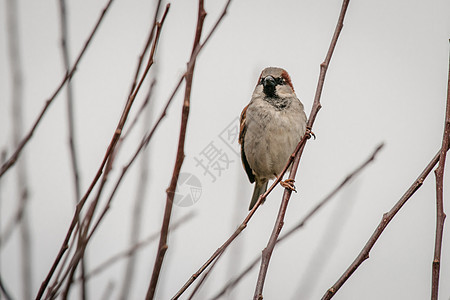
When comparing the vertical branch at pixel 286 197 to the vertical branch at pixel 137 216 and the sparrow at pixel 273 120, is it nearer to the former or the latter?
the vertical branch at pixel 137 216

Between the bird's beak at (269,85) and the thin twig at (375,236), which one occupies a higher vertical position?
the bird's beak at (269,85)

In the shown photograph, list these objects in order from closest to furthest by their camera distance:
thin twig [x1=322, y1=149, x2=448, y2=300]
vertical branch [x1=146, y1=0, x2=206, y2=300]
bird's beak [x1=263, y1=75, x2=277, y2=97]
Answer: vertical branch [x1=146, y1=0, x2=206, y2=300] < thin twig [x1=322, y1=149, x2=448, y2=300] < bird's beak [x1=263, y1=75, x2=277, y2=97]

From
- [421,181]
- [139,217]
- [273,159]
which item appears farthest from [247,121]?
[421,181]

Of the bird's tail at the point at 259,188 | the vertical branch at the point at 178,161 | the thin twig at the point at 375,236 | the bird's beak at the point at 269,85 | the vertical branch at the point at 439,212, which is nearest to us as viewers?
the vertical branch at the point at 178,161

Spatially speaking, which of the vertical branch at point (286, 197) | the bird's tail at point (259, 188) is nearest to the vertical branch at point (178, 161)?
the vertical branch at point (286, 197)

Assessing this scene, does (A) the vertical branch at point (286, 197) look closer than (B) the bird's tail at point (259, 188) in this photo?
Yes

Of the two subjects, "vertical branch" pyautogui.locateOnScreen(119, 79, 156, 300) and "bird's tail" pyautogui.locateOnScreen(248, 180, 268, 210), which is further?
"bird's tail" pyautogui.locateOnScreen(248, 180, 268, 210)

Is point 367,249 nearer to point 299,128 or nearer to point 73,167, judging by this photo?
A: point 73,167

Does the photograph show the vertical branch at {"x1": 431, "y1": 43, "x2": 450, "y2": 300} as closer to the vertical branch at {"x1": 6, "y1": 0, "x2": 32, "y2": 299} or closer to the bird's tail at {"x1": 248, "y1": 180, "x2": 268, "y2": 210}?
the vertical branch at {"x1": 6, "y1": 0, "x2": 32, "y2": 299}

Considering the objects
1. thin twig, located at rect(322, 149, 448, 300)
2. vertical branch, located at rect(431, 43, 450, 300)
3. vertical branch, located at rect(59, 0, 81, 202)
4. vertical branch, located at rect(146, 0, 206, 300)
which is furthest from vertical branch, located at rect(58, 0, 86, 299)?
vertical branch, located at rect(431, 43, 450, 300)

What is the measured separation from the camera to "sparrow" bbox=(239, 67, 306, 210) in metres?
3.61

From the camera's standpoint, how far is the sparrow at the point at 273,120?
3609 mm

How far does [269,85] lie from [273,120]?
265 mm

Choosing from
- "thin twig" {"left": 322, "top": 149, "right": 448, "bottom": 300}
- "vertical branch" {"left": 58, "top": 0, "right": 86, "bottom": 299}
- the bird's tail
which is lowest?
the bird's tail
